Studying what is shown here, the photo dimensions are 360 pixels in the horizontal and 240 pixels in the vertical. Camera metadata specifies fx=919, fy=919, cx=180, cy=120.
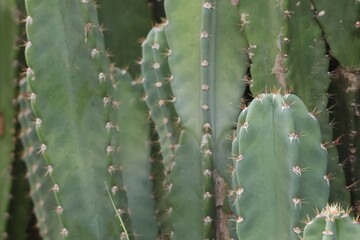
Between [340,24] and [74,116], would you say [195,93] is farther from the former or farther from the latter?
[340,24]

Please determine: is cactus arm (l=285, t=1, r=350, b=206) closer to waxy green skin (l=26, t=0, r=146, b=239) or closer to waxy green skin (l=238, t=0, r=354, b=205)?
waxy green skin (l=238, t=0, r=354, b=205)

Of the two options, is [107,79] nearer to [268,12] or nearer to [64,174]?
[64,174]

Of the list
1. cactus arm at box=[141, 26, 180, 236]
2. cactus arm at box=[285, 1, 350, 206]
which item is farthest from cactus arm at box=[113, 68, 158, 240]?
cactus arm at box=[285, 1, 350, 206]

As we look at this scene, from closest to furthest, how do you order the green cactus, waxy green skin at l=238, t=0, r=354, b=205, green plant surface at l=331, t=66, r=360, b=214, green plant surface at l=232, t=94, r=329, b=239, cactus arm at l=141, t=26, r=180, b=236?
the green cactus, green plant surface at l=232, t=94, r=329, b=239, waxy green skin at l=238, t=0, r=354, b=205, green plant surface at l=331, t=66, r=360, b=214, cactus arm at l=141, t=26, r=180, b=236

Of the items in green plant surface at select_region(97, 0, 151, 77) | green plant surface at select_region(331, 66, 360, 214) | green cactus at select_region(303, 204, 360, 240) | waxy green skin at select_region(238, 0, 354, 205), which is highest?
green plant surface at select_region(97, 0, 151, 77)

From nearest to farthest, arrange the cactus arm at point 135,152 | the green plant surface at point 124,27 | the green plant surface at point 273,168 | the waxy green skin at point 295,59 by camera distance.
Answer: the green plant surface at point 273,168 → the waxy green skin at point 295,59 → the cactus arm at point 135,152 → the green plant surface at point 124,27

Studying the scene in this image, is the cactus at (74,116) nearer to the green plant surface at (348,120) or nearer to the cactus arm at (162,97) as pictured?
the cactus arm at (162,97)

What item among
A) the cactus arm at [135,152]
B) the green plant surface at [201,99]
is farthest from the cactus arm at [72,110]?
the cactus arm at [135,152]

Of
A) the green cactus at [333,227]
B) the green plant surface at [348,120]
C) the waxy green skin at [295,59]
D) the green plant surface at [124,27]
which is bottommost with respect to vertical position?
the green cactus at [333,227]
